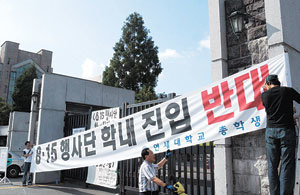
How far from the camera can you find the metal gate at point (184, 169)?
19.0 feet

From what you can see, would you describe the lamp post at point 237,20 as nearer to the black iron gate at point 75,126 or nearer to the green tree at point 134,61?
the black iron gate at point 75,126

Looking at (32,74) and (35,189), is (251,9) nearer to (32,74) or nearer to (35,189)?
(35,189)

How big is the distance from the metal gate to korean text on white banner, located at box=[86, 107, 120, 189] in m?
0.40

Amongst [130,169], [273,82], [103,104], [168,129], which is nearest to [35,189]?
[130,169]

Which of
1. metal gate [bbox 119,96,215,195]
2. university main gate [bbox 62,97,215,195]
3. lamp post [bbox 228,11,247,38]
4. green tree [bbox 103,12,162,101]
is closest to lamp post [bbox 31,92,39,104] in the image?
university main gate [bbox 62,97,215,195]

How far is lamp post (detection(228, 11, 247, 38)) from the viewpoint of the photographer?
5230mm

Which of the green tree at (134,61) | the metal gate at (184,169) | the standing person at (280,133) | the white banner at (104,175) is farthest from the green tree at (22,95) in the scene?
the standing person at (280,133)

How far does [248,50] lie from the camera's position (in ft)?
17.2

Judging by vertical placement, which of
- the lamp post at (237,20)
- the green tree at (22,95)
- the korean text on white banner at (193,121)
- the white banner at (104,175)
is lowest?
the white banner at (104,175)

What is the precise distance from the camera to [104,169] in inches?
347

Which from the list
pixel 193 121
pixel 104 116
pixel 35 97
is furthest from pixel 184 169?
pixel 35 97

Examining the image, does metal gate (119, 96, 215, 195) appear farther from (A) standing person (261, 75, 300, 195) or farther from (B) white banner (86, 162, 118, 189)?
(A) standing person (261, 75, 300, 195)

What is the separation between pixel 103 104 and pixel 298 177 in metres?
11.3

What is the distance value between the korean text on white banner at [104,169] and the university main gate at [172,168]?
10.8 inches
